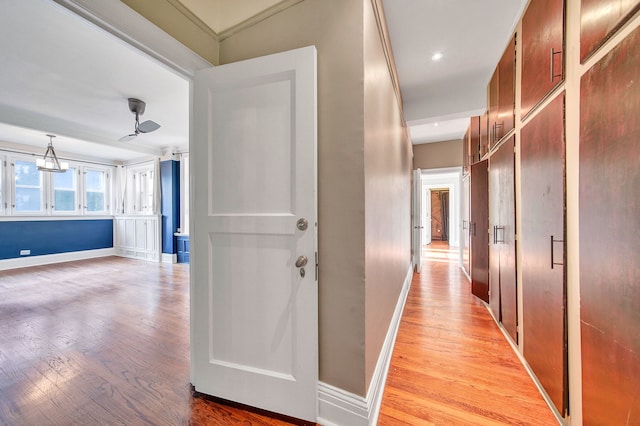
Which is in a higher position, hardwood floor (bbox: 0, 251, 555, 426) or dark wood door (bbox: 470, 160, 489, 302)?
dark wood door (bbox: 470, 160, 489, 302)

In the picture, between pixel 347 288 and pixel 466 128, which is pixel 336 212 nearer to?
pixel 347 288

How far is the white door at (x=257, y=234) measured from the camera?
128 cm

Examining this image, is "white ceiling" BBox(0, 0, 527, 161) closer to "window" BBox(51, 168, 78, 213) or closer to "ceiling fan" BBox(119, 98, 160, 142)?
"ceiling fan" BBox(119, 98, 160, 142)

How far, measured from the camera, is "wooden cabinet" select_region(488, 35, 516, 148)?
6.49ft

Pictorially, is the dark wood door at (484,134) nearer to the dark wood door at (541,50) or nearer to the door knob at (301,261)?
the dark wood door at (541,50)

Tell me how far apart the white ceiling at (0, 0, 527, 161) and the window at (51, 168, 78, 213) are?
174 cm

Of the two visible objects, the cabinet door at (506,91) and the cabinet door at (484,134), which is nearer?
the cabinet door at (506,91)

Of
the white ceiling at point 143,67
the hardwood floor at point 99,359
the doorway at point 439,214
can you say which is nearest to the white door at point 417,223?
the white ceiling at point 143,67

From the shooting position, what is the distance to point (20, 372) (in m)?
1.78

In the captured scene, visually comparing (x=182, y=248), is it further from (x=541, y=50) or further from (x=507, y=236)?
(x=541, y=50)

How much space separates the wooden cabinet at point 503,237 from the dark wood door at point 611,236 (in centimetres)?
95

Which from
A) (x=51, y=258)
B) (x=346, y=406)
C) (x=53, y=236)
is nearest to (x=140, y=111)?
(x=346, y=406)

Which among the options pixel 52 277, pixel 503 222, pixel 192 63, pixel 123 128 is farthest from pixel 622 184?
pixel 52 277

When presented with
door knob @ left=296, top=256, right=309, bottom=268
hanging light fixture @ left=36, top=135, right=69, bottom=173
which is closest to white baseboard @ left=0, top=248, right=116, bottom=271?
hanging light fixture @ left=36, top=135, right=69, bottom=173
